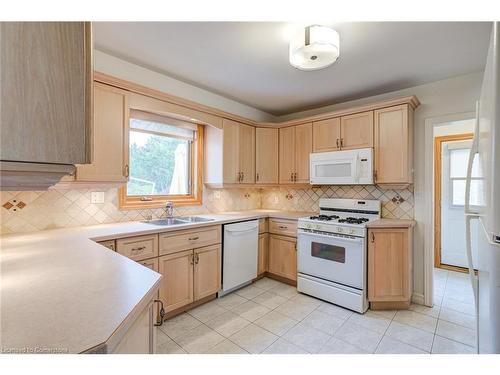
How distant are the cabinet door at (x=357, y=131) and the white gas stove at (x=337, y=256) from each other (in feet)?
2.37

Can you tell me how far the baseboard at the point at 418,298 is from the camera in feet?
8.74

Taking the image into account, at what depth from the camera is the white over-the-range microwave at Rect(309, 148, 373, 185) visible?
2740 millimetres

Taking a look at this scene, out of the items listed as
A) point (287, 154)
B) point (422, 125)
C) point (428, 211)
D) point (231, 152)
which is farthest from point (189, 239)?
point (422, 125)

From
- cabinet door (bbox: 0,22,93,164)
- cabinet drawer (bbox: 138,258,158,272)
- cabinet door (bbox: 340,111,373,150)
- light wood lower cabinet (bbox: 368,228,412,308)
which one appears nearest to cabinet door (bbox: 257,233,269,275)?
light wood lower cabinet (bbox: 368,228,412,308)

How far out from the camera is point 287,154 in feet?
11.6

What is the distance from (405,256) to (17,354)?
2.88 m

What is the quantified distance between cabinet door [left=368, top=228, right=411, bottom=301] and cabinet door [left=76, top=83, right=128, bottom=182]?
8.39ft

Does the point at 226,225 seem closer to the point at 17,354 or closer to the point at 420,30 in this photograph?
the point at 17,354

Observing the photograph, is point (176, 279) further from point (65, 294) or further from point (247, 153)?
point (247, 153)

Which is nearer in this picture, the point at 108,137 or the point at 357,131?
the point at 108,137

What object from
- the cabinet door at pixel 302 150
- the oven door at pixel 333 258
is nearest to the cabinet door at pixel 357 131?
the cabinet door at pixel 302 150

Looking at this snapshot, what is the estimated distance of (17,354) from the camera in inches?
22.4

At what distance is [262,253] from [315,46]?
247 centimetres
